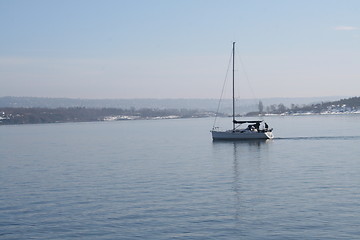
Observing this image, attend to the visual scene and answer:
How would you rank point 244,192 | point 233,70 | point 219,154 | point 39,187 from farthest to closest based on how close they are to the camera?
→ point 233,70
point 219,154
point 39,187
point 244,192

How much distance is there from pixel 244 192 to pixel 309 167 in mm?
10043

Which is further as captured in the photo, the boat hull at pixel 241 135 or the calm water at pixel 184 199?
the boat hull at pixel 241 135

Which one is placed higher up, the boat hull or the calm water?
the boat hull

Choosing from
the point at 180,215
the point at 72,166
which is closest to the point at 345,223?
the point at 180,215

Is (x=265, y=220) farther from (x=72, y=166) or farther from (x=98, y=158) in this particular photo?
(x=98, y=158)

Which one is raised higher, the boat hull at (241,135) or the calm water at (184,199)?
the boat hull at (241,135)

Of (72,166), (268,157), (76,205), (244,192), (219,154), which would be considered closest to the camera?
(76,205)

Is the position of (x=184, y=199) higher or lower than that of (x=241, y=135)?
lower

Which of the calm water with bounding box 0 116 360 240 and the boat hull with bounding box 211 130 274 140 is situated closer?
the calm water with bounding box 0 116 360 240

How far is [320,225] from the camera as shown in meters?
18.9

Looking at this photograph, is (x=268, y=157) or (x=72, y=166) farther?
(x=268, y=157)

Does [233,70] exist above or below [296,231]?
above

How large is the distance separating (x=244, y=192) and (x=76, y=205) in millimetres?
8075

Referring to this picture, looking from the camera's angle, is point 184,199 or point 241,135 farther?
point 241,135
